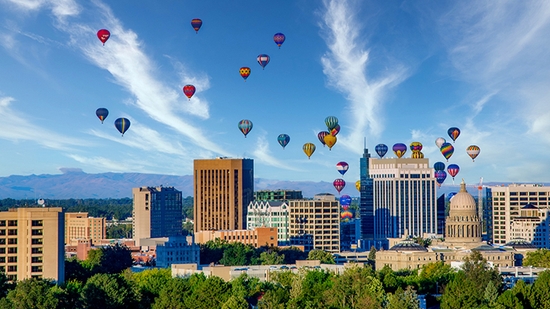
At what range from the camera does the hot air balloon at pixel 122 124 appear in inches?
7667

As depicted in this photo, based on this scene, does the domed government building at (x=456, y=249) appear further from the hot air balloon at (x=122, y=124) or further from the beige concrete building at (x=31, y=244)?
the beige concrete building at (x=31, y=244)

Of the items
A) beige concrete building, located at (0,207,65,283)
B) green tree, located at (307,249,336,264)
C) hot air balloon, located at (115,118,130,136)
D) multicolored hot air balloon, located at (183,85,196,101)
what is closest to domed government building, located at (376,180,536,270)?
green tree, located at (307,249,336,264)

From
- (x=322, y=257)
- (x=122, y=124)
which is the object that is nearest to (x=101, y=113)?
(x=122, y=124)

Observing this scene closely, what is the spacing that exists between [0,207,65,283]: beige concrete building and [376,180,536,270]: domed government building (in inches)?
2408

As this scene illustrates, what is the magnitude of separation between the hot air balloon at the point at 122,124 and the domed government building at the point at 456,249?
46978mm

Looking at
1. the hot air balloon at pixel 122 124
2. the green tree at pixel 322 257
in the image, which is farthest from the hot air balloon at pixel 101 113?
the green tree at pixel 322 257

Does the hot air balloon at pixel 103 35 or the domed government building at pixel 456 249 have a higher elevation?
the hot air balloon at pixel 103 35

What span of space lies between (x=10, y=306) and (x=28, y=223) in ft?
84.5

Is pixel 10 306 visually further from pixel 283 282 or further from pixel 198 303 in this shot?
pixel 283 282

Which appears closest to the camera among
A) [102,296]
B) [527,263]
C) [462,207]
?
[102,296]

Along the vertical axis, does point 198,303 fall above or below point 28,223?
below

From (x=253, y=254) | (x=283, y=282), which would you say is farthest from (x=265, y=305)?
(x=253, y=254)

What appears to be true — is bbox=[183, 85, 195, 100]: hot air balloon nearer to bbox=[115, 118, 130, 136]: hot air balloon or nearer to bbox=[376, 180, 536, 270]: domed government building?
bbox=[115, 118, 130, 136]: hot air balloon

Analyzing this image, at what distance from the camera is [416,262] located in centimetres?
17925
